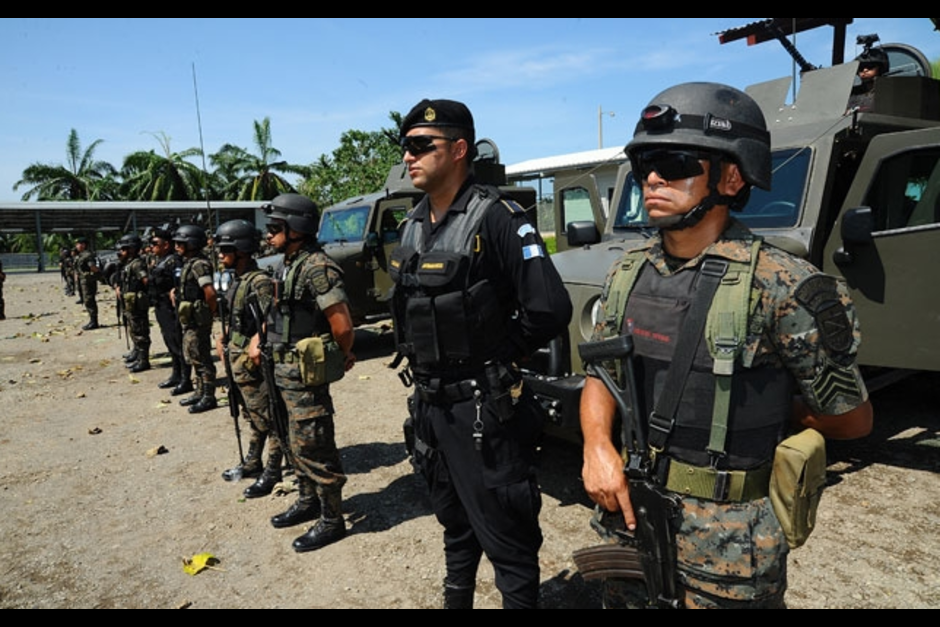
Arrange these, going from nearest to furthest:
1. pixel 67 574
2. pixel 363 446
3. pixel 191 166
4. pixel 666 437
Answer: pixel 666 437, pixel 67 574, pixel 363 446, pixel 191 166

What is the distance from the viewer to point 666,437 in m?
1.61

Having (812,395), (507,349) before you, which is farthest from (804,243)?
(812,395)

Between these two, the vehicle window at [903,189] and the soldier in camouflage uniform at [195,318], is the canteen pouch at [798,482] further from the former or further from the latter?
the soldier in camouflage uniform at [195,318]

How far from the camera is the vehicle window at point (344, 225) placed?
378 inches

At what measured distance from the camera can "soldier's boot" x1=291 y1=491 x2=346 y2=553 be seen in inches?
143

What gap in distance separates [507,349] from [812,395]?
1162 millimetres

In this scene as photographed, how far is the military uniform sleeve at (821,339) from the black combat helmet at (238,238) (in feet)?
14.0

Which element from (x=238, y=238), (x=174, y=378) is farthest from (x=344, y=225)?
(x=238, y=238)

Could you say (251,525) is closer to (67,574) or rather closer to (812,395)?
(67,574)

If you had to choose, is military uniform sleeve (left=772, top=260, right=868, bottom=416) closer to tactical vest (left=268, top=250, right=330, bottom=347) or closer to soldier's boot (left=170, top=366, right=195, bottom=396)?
tactical vest (left=268, top=250, right=330, bottom=347)

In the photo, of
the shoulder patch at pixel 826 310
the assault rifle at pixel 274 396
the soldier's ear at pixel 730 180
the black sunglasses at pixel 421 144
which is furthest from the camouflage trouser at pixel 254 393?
the shoulder patch at pixel 826 310

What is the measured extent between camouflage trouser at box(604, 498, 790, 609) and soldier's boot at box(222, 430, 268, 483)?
3889 mm

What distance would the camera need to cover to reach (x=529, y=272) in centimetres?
238

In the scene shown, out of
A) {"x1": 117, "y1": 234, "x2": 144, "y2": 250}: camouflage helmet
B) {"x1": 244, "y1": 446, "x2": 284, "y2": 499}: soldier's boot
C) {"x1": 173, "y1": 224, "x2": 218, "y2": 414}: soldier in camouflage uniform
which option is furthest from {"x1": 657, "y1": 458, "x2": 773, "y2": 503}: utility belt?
{"x1": 117, "y1": 234, "x2": 144, "y2": 250}: camouflage helmet
